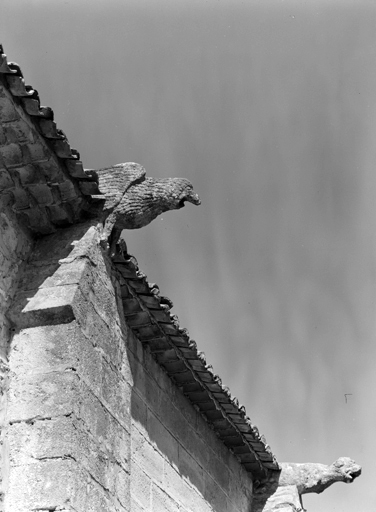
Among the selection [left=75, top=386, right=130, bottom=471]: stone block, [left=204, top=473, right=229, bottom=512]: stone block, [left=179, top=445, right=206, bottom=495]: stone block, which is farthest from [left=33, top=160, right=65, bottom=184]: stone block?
[left=204, top=473, right=229, bottom=512]: stone block

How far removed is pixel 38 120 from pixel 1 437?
6.07 ft

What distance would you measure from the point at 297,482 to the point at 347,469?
552mm

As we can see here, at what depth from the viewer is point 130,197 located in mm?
6242

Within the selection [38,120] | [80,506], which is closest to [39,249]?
[38,120]

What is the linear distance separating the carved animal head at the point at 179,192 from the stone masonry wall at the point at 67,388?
73cm

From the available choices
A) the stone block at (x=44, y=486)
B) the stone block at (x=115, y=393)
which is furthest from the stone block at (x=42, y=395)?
the stone block at (x=115, y=393)

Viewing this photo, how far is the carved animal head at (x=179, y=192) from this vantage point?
646cm

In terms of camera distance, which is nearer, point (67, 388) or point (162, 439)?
point (67, 388)

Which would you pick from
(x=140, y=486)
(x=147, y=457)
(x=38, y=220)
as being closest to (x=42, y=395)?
(x=38, y=220)

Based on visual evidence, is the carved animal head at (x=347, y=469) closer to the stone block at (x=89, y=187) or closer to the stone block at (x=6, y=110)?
the stone block at (x=89, y=187)

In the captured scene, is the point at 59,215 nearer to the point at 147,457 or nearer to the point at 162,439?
the point at 147,457

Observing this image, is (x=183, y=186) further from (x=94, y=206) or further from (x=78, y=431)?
(x=78, y=431)

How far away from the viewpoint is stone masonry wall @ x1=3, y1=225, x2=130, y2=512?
4.88m

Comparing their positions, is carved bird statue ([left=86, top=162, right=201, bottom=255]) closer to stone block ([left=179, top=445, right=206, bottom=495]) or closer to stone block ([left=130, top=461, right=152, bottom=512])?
stone block ([left=130, top=461, right=152, bottom=512])
